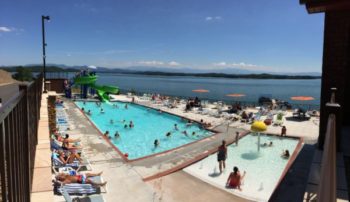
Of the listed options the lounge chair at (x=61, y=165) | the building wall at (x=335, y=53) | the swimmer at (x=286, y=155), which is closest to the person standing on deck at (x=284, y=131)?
the swimmer at (x=286, y=155)

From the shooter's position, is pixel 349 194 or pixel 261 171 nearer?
pixel 349 194

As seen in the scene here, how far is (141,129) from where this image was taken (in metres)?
21.5

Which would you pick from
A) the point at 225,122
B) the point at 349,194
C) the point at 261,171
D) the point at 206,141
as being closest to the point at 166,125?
the point at 225,122

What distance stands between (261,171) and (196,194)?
4.20 metres

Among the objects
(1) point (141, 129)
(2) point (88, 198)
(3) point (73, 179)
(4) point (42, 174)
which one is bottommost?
(1) point (141, 129)

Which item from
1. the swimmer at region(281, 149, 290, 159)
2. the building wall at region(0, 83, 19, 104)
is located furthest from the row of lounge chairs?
the swimmer at region(281, 149, 290, 159)

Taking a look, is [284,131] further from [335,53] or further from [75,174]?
[75,174]

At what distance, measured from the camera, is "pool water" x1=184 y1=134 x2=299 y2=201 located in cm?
967

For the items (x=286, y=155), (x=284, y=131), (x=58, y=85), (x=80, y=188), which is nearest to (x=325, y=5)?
(x=286, y=155)

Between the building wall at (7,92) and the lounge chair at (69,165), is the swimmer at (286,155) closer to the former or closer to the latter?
the lounge chair at (69,165)

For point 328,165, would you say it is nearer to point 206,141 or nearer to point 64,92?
point 206,141

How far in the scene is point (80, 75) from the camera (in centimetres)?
3525

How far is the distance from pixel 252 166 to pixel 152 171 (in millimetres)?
4553

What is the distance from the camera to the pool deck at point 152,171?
859 centimetres
